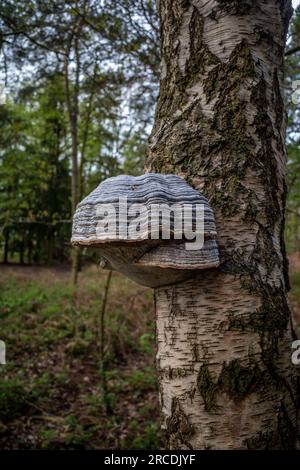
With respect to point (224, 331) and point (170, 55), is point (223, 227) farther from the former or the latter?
point (170, 55)

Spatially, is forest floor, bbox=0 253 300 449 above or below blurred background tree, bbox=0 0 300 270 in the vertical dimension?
below

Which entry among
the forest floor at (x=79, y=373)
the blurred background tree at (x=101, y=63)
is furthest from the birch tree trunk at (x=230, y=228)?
the forest floor at (x=79, y=373)

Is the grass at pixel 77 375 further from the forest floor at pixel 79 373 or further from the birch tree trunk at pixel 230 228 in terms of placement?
the birch tree trunk at pixel 230 228

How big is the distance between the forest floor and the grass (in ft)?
0.04

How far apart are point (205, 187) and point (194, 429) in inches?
35.3

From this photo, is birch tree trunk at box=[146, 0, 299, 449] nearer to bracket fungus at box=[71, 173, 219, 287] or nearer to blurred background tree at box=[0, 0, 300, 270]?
bracket fungus at box=[71, 173, 219, 287]

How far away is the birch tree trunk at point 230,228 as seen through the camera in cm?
125

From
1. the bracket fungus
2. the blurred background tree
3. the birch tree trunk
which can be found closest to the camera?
the bracket fungus

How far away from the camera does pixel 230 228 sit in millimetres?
1343

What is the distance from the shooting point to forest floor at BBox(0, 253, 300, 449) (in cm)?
438

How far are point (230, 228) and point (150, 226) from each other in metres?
0.40

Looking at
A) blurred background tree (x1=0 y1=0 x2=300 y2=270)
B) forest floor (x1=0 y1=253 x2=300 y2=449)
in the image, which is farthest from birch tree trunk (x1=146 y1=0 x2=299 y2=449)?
forest floor (x1=0 y1=253 x2=300 y2=449)

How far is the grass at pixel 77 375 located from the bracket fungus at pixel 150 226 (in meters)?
3.86

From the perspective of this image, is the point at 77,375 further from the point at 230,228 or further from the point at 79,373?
the point at 230,228
